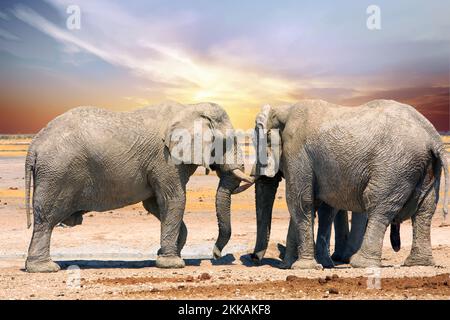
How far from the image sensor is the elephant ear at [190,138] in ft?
43.2

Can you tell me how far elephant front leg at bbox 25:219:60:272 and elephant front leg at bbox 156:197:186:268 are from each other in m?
2.09

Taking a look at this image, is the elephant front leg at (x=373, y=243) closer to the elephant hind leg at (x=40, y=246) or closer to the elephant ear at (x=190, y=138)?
the elephant ear at (x=190, y=138)

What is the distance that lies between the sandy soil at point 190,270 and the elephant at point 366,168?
803 millimetres

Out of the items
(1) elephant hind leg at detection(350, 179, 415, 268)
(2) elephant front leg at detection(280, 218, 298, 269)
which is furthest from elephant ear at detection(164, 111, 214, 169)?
(1) elephant hind leg at detection(350, 179, 415, 268)

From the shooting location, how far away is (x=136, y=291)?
33.4 feet

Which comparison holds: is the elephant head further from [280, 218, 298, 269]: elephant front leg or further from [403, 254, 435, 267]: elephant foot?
[403, 254, 435, 267]: elephant foot

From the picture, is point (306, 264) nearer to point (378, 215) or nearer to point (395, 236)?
point (378, 215)

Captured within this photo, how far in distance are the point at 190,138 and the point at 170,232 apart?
1911 millimetres

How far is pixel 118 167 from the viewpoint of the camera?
1297cm

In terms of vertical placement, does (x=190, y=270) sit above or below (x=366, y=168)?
below

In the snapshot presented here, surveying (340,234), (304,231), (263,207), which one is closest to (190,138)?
(263,207)

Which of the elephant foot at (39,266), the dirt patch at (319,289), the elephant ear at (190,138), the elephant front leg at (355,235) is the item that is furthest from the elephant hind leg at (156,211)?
the elephant front leg at (355,235)

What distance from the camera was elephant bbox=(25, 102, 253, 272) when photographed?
12.7 meters
